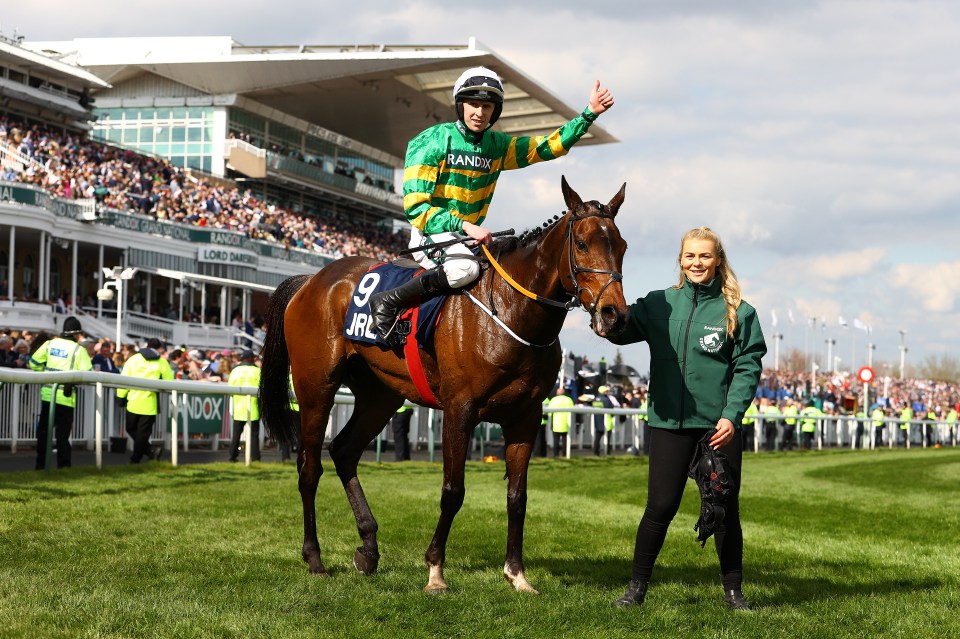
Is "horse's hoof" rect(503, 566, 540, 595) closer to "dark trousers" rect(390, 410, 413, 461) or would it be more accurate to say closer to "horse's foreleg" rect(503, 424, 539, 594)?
"horse's foreleg" rect(503, 424, 539, 594)

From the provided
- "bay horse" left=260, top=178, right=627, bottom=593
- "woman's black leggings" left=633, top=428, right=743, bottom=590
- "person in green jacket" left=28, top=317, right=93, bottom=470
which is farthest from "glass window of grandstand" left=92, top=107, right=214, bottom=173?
"woman's black leggings" left=633, top=428, right=743, bottom=590

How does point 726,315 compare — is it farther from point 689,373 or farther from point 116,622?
point 116,622

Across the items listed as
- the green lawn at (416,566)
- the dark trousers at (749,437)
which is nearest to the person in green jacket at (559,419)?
the green lawn at (416,566)

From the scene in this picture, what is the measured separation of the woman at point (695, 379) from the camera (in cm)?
489

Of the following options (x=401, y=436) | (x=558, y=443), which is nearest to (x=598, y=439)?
(x=558, y=443)

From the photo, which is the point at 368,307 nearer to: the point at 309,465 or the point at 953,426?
the point at 309,465

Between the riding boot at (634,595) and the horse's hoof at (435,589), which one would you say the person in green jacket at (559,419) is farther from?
the riding boot at (634,595)

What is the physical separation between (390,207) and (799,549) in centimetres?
5669

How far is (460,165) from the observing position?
5.62 m

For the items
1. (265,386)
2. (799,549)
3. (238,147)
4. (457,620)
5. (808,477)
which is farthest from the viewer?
(238,147)

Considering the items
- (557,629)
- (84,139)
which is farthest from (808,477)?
(84,139)

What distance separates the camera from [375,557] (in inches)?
230

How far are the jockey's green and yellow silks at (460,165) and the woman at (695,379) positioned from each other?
1.07 meters

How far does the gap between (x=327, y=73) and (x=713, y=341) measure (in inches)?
1899
